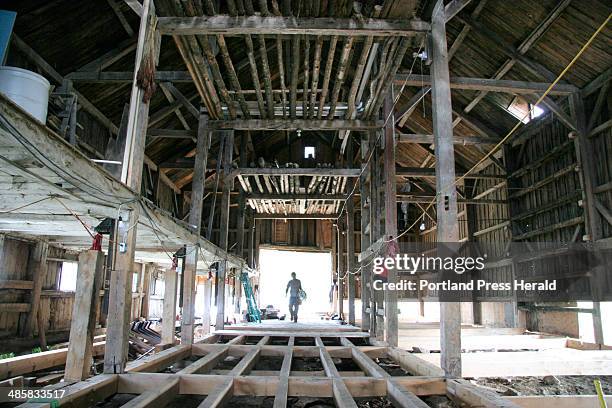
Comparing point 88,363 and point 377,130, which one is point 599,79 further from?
point 88,363

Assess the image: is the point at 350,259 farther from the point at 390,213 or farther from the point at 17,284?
the point at 17,284

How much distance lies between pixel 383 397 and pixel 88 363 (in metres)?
3.13

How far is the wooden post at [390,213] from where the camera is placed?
748 cm

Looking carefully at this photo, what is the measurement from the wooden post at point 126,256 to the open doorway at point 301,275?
18.5 metres

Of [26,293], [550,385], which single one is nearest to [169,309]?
[26,293]

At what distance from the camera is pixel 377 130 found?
9.27m

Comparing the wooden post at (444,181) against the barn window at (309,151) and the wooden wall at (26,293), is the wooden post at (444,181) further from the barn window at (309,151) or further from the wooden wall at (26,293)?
the barn window at (309,151)

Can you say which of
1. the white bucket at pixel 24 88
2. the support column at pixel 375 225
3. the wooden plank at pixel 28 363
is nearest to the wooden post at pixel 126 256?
the white bucket at pixel 24 88

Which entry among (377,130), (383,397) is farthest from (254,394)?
(377,130)

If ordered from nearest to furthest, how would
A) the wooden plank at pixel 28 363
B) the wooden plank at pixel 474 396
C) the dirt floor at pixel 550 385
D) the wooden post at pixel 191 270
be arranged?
the wooden plank at pixel 474 396 < the wooden plank at pixel 28 363 < the dirt floor at pixel 550 385 < the wooden post at pixel 191 270

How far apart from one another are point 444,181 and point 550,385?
4.27 metres

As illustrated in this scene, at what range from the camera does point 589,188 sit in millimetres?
9695

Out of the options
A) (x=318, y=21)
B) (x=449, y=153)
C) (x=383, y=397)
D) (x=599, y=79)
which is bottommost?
(x=383, y=397)

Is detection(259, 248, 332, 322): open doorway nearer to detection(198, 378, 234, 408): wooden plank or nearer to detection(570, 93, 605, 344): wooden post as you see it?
detection(570, 93, 605, 344): wooden post
